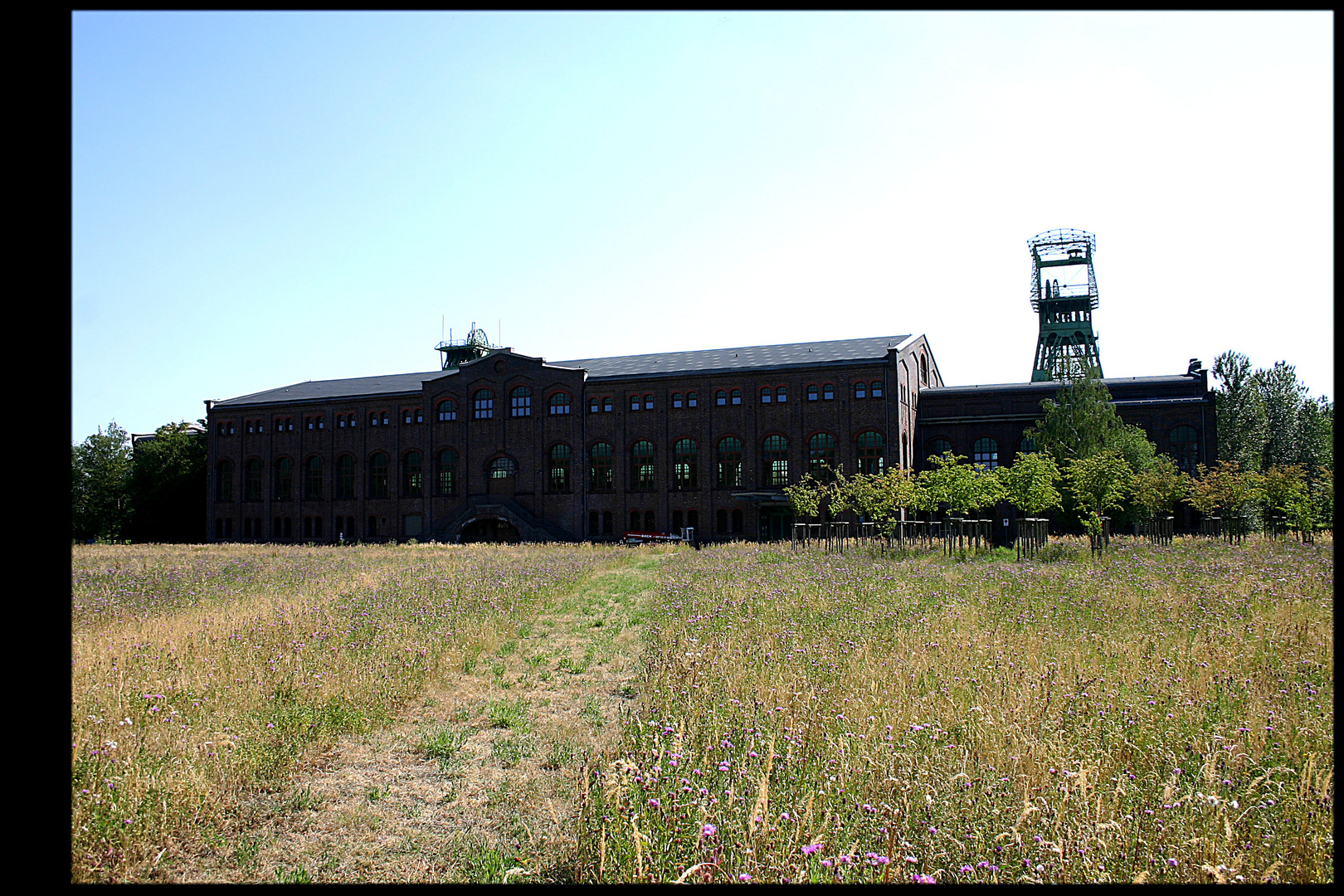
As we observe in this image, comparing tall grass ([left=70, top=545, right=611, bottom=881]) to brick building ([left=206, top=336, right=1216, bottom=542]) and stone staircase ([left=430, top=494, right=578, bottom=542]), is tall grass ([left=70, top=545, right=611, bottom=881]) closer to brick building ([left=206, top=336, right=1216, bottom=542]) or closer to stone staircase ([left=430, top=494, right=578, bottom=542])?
brick building ([left=206, top=336, right=1216, bottom=542])

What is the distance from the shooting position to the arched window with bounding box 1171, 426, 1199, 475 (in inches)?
1631

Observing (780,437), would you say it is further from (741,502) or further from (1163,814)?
(1163,814)

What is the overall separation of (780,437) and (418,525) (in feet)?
78.7

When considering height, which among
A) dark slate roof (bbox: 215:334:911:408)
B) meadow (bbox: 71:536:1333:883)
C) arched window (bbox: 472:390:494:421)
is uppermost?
dark slate roof (bbox: 215:334:911:408)

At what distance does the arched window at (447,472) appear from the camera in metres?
48.2

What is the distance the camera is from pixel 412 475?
49.2m

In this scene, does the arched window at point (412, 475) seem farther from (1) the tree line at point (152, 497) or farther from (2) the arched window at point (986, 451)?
(2) the arched window at point (986, 451)

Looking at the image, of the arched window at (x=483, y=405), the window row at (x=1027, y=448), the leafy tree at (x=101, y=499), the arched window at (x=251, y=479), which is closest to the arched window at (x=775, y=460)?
the window row at (x=1027, y=448)

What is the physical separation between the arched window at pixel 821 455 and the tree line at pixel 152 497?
45.1m

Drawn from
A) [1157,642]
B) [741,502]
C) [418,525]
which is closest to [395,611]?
[1157,642]

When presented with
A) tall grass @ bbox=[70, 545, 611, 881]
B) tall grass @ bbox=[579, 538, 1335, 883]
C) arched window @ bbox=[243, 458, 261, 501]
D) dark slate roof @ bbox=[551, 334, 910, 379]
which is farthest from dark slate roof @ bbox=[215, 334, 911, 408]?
tall grass @ bbox=[579, 538, 1335, 883]

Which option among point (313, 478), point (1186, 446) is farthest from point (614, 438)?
point (1186, 446)

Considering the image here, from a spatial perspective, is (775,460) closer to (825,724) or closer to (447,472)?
(447,472)

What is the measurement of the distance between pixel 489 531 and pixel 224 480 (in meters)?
21.5
